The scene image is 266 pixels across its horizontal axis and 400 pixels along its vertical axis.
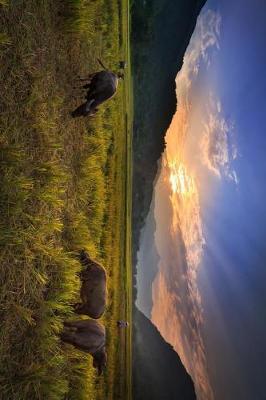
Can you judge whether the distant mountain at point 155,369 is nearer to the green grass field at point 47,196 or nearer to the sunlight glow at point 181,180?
the green grass field at point 47,196

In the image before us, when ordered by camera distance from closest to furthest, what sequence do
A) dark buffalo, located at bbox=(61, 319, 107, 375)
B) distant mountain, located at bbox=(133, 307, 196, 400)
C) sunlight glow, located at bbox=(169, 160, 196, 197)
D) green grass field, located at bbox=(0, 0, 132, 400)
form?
green grass field, located at bbox=(0, 0, 132, 400) → dark buffalo, located at bbox=(61, 319, 107, 375) → distant mountain, located at bbox=(133, 307, 196, 400) → sunlight glow, located at bbox=(169, 160, 196, 197)

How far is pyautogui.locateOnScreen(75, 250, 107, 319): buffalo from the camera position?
633 centimetres

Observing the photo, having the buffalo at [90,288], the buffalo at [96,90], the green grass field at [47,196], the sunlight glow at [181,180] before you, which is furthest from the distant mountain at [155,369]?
the buffalo at [96,90]

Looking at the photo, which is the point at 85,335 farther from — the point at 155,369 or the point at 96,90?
the point at 155,369

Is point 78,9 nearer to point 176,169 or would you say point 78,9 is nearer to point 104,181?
point 104,181

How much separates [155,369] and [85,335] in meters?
5.06

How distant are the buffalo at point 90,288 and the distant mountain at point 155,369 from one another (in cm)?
417

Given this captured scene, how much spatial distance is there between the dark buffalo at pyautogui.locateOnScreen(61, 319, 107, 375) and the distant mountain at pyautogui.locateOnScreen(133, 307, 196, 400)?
4.07 metres

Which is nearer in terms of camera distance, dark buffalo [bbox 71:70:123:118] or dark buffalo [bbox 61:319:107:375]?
dark buffalo [bbox 61:319:107:375]

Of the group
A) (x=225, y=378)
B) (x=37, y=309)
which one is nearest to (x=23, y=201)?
(x=37, y=309)

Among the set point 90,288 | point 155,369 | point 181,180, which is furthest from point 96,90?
point 155,369

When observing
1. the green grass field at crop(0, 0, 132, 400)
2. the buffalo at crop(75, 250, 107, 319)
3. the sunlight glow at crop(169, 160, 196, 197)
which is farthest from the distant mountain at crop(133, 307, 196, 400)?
the buffalo at crop(75, 250, 107, 319)

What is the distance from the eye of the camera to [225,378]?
8.59 metres

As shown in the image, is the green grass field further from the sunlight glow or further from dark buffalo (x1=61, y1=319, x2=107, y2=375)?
the sunlight glow
